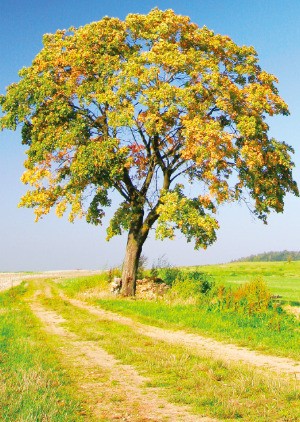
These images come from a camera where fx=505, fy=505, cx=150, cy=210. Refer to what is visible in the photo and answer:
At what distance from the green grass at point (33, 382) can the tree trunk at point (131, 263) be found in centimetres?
1464

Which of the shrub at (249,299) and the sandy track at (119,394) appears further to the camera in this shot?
the shrub at (249,299)

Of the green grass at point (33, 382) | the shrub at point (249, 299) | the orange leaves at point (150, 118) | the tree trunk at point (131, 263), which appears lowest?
the green grass at point (33, 382)

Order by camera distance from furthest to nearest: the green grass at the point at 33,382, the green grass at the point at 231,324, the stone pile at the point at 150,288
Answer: the stone pile at the point at 150,288, the green grass at the point at 231,324, the green grass at the point at 33,382

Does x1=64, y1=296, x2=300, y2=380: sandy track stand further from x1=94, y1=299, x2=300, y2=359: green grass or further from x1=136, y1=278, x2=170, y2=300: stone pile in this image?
x1=136, y1=278, x2=170, y2=300: stone pile

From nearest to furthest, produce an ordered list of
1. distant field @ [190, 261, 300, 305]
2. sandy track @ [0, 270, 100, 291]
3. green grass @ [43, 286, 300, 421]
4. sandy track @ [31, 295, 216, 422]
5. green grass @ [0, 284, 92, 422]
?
green grass @ [0, 284, 92, 422], sandy track @ [31, 295, 216, 422], green grass @ [43, 286, 300, 421], distant field @ [190, 261, 300, 305], sandy track @ [0, 270, 100, 291]

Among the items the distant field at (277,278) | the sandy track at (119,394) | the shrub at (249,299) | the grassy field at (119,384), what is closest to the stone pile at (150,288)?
the shrub at (249,299)

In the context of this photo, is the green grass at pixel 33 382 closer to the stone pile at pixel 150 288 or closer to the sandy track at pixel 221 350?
the sandy track at pixel 221 350

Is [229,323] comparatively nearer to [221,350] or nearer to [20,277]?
[221,350]

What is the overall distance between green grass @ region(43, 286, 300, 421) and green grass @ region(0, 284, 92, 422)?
176cm

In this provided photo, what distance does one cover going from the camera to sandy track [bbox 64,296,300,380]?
12602mm

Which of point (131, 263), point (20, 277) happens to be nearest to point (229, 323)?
point (131, 263)

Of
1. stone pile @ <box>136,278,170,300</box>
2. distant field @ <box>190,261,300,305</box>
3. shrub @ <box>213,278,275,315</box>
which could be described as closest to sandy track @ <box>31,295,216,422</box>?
shrub @ <box>213,278,275,315</box>

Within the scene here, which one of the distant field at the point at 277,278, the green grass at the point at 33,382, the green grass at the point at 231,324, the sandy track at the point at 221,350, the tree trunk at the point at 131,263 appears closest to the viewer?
the green grass at the point at 33,382

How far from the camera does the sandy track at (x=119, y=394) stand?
8.09 meters
